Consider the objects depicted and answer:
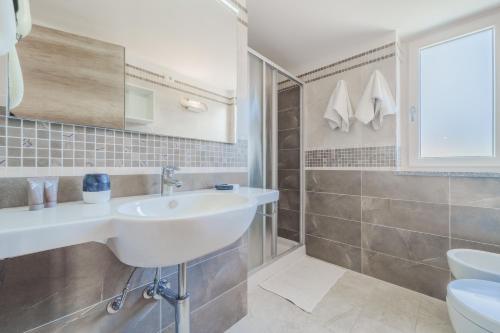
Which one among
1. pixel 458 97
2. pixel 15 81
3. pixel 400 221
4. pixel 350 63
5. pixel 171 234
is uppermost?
pixel 350 63

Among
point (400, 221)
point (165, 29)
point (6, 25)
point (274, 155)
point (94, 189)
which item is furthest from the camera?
point (274, 155)

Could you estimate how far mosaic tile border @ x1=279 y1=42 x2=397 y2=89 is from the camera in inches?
66.8

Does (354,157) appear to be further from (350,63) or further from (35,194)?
(35,194)

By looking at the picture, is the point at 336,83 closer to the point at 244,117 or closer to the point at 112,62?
the point at 244,117

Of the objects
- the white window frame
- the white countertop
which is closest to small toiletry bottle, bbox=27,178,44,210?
the white countertop

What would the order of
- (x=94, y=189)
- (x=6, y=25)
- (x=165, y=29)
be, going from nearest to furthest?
(x=6, y=25)
(x=94, y=189)
(x=165, y=29)

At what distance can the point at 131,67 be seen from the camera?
0.87 metres

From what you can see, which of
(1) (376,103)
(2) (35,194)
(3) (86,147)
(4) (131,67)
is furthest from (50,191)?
(1) (376,103)

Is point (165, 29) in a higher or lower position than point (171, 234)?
higher

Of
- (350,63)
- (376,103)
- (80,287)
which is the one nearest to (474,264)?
(376,103)

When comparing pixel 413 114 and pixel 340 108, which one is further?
pixel 340 108

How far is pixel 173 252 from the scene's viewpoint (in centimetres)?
50

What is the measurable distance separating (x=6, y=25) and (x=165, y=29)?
0.75 m

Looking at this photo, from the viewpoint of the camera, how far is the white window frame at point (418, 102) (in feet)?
4.42
